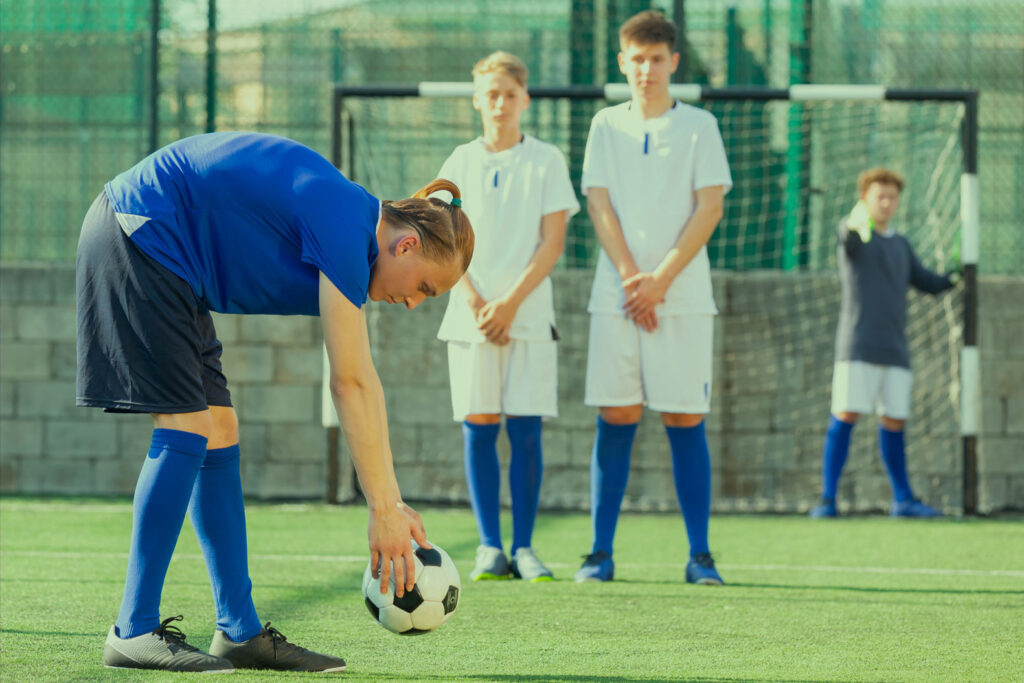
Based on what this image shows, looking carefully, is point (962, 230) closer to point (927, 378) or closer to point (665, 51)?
point (927, 378)

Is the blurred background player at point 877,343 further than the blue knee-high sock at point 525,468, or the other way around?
the blurred background player at point 877,343

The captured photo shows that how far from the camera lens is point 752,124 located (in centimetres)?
760

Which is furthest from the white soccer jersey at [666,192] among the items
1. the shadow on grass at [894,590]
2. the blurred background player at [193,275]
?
the blurred background player at [193,275]

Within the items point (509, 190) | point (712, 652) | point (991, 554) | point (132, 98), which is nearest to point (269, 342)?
point (132, 98)

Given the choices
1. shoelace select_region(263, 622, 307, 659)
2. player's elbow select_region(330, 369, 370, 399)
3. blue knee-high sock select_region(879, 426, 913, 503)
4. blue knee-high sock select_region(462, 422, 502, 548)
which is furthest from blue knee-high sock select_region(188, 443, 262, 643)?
blue knee-high sock select_region(879, 426, 913, 503)

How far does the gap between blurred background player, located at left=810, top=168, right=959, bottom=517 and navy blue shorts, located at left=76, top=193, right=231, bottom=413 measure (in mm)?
4673

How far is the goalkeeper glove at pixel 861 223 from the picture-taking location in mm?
6680

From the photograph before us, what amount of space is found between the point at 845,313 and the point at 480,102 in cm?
291

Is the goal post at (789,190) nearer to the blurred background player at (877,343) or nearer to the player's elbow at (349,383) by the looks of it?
the blurred background player at (877,343)

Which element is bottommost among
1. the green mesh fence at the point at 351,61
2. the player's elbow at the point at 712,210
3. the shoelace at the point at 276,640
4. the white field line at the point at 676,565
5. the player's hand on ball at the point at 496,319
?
the white field line at the point at 676,565

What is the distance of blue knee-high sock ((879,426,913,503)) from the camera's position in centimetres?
686

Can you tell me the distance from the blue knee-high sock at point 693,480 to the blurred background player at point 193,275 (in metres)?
1.97

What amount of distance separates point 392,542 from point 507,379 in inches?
89.6

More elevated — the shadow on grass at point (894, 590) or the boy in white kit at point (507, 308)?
the boy in white kit at point (507, 308)
